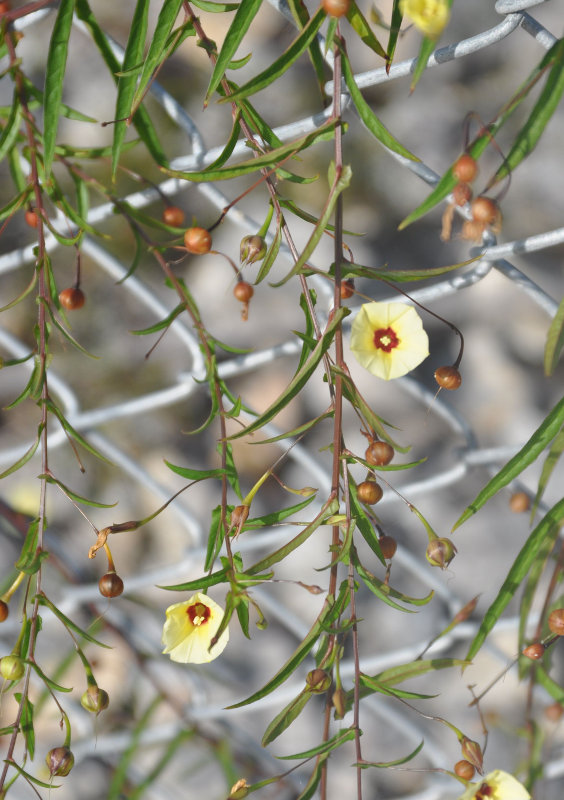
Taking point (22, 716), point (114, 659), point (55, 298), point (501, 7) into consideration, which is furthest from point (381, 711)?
point (501, 7)

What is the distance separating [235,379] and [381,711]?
483mm

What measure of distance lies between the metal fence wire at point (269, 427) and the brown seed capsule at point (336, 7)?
0.33m

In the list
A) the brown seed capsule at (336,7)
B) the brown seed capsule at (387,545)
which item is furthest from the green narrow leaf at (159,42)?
the brown seed capsule at (387,545)

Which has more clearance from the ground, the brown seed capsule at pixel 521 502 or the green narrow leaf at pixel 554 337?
the brown seed capsule at pixel 521 502

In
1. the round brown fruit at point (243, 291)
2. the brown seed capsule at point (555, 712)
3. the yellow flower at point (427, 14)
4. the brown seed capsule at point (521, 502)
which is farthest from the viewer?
the brown seed capsule at point (555, 712)

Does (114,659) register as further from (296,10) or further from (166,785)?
(296,10)

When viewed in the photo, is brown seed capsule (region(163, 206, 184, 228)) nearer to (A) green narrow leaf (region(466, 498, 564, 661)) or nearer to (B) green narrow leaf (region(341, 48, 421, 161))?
(B) green narrow leaf (region(341, 48, 421, 161))

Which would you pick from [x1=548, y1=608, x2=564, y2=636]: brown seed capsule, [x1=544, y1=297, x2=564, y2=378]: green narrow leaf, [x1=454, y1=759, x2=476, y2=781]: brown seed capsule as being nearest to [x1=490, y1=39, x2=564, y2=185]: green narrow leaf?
[x1=544, y1=297, x2=564, y2=378]: green narrow leaf

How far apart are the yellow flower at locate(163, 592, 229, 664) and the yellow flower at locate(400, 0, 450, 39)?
0.40 meters

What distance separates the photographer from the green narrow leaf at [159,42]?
482mm

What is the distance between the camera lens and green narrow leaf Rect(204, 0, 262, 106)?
453 mm

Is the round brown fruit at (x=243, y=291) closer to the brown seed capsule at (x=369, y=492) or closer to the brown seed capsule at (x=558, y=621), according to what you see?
the brown seed capsule at (x=369, y=492)

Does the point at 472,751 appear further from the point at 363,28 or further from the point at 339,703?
the point at 363,28

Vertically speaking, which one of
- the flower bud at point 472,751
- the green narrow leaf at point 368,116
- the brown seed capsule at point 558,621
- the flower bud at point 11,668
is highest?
the green narrow leaf at point 368,116
